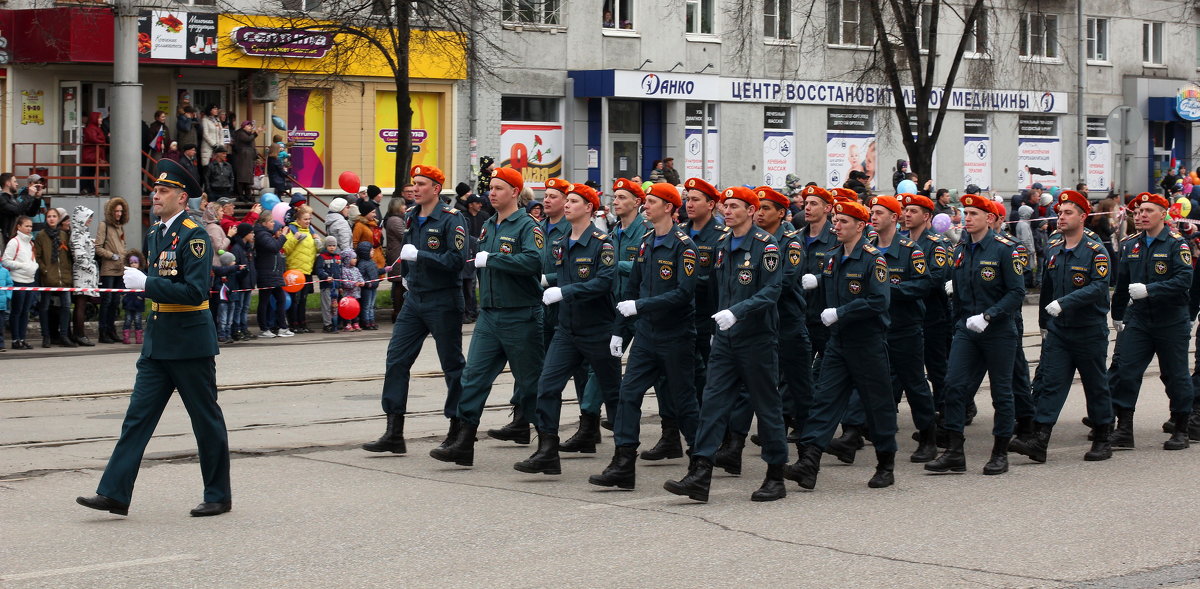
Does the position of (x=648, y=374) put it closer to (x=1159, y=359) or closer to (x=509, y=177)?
(x=509, y=177)

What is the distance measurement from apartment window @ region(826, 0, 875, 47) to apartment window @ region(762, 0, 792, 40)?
3.21 feet

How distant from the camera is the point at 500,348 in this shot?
1102 cm

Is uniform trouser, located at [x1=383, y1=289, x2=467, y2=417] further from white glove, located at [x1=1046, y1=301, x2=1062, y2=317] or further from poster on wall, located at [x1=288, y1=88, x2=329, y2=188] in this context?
poster on wall, located at [x1=288, y1=88, x2=329, y2=188]

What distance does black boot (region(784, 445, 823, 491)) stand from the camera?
1012 centimetres

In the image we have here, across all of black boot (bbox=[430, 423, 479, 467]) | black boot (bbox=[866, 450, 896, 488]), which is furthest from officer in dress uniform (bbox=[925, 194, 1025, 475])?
black boot (bbox=[430, 423, 479, 467])

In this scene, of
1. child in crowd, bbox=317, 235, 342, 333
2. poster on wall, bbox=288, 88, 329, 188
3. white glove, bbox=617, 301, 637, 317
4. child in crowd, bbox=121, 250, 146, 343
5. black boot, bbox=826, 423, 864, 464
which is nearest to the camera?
white glove, bbox=617, 301, 637, 317

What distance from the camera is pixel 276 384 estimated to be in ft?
51.3

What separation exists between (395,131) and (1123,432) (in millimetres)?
23763

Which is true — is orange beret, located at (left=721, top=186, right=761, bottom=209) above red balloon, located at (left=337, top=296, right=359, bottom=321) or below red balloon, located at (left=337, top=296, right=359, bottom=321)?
above

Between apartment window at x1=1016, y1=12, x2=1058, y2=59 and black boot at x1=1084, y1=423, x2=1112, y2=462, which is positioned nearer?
black boot at x1=1084, y1=423, x2=1112, y2=462

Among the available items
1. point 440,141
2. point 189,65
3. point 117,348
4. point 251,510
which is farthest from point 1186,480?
point 440,141

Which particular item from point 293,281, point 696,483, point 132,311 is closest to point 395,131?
point 293,281

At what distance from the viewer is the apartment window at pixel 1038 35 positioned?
46.4 m

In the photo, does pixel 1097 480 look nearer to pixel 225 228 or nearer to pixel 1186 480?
pixel 1186 480
